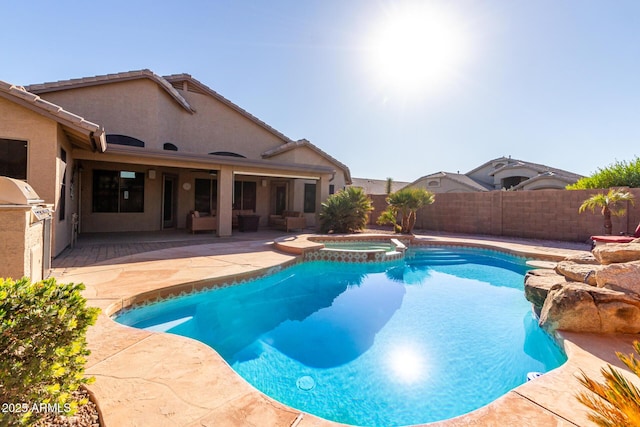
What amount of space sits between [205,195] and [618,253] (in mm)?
15332

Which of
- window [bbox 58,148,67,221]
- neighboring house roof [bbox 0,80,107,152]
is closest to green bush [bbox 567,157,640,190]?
neighboring house roof [bbox 0,80,107,152]

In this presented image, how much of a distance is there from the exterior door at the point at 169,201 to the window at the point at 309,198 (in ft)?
23.2

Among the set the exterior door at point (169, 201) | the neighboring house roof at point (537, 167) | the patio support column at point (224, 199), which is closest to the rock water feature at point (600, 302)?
Result: the patio support column at point (224, 199)

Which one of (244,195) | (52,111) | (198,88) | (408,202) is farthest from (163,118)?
(408,202)

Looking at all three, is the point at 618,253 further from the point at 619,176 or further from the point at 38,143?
the point at 38,143

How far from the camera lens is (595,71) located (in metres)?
10.8

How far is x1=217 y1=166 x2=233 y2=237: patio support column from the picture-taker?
12047 mm

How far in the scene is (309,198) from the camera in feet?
59.2

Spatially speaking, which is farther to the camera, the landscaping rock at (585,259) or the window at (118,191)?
the window at (118,191)

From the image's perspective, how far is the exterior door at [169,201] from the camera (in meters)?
14.3

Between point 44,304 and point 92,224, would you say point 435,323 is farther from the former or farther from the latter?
point 92,224

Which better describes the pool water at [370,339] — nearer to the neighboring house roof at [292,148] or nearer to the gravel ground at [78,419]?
the gravel ground at [78,419]

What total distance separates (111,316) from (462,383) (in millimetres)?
4955

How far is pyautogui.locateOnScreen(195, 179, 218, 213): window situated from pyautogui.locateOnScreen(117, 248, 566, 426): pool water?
917 centimetres
